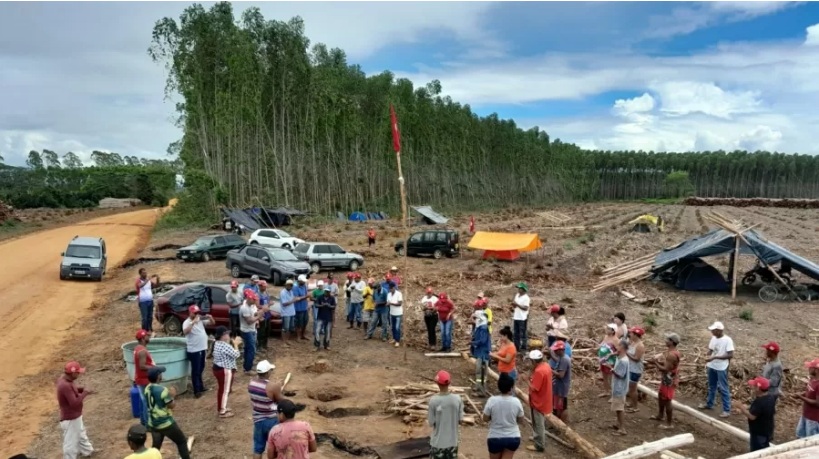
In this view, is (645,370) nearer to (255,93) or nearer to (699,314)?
(699,314)

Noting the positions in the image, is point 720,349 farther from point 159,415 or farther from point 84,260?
point 84,260

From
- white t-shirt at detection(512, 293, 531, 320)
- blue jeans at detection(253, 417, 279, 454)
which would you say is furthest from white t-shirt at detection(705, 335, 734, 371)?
blue jeans at detection(253, 417, 279, 454)

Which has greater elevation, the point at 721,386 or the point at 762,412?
the point at 762,412

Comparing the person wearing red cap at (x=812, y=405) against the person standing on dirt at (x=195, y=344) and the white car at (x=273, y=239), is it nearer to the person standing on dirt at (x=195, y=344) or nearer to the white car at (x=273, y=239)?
the person standing on dirt at (x=195, y=344)

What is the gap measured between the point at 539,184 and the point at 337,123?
5552 cm

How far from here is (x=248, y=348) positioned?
12820 mm

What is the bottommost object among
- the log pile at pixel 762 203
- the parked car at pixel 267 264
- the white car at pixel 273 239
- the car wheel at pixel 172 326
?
the car wheel at pixel 172 326

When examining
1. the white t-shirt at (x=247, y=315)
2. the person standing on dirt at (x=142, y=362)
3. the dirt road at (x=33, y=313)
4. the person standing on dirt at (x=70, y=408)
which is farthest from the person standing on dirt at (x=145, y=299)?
the person standing on dirt at (x=70, y=408)

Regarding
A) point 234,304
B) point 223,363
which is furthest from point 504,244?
point 223,363

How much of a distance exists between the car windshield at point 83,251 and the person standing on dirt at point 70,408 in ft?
61.2

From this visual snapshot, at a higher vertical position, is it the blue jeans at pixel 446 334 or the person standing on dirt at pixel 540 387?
the person standing on dirt at pixel 540 387

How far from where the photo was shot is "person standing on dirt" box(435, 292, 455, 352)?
1476 centimetres

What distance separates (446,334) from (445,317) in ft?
1.50

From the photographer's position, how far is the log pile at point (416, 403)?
10523 millimetres
